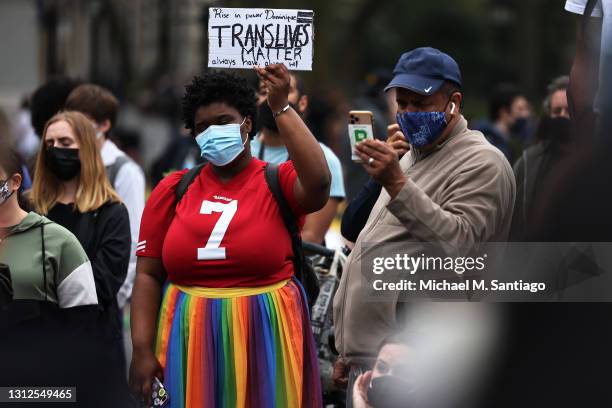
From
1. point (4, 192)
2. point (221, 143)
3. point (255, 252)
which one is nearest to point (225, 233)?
point (255, 252)

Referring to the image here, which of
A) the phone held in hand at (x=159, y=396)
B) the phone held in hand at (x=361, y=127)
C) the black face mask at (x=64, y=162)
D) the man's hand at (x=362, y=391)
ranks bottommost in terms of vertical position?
the phone held in hand at (x=159, y=396)

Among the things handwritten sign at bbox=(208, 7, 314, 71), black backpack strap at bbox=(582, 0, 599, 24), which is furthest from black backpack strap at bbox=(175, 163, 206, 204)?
black backpack strap at bbox=(582, 0, 599, 24)

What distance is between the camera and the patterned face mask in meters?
5.61

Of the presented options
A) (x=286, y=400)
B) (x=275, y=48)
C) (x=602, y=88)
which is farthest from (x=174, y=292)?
(x=602, y=88)

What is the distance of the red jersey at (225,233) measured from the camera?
5066 mm

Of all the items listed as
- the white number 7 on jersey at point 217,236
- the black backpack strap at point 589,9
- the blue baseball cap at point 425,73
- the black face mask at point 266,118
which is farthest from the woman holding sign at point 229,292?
the black face mask at point 266,118

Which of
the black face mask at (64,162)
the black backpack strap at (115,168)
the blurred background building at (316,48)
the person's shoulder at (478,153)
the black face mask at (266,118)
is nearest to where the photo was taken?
the person's shoulder at (478,153)

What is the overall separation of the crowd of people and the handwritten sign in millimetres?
144

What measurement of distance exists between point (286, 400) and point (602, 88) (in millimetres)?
1854

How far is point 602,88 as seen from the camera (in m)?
4.19

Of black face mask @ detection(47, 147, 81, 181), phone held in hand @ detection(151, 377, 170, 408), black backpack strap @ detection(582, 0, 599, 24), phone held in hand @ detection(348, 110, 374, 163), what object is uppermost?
black backpack strap @ detection(582, 0, 599, 24)

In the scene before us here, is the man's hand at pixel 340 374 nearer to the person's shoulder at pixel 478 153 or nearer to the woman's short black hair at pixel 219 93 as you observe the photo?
the person's shoulder at pixel 478 153

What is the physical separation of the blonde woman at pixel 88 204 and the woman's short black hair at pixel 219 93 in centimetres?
113

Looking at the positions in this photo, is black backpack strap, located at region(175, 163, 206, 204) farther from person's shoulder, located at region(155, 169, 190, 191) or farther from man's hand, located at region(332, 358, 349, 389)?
man's hand, located at region(332, 358, 349, 389)
